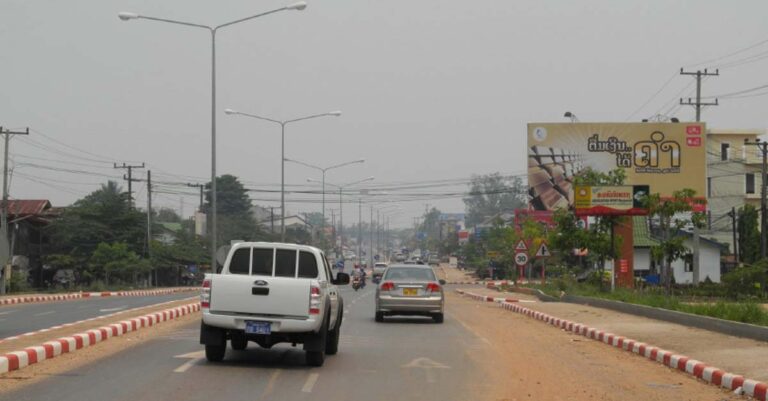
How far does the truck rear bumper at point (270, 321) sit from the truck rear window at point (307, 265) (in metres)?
1.39

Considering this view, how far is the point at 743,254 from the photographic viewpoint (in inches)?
2704

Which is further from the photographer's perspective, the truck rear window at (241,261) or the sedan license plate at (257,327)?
the truck rear window at (241,261)

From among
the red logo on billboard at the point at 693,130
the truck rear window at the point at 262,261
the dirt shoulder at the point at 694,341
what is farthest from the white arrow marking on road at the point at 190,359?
the red logo on billboard at the point at 693,130

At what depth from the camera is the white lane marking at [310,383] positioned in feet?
40.8

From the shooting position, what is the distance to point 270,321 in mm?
14602

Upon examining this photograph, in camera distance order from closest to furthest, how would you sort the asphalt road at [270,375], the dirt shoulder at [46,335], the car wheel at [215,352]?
the asphalt road at [270,375], the car wheel at [215,352], the dirt shoulder at [46,335]

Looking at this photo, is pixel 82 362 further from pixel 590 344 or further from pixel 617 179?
pixel 617 179

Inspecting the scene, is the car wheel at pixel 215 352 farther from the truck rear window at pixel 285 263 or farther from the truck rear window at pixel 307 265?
the truck rear window at pixel 307 265

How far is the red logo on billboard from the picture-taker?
58.8 meters

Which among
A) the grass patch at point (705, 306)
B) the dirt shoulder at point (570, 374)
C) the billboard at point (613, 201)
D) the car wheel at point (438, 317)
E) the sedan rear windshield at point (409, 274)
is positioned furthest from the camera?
the billboard at point (613, 201)

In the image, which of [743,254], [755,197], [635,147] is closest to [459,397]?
[635,147]

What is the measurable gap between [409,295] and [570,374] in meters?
11.9

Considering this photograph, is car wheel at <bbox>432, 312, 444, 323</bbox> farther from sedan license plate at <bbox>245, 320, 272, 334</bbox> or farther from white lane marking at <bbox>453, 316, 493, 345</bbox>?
sedan license plate at <bbox>245, 320, 272, 334</bbox>

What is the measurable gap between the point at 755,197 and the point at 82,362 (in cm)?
8514
